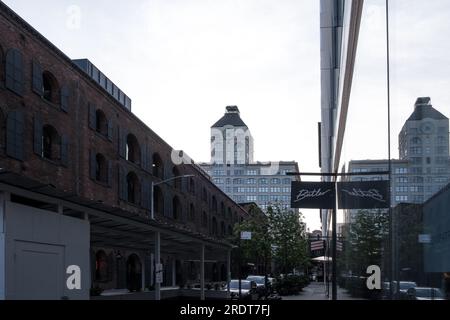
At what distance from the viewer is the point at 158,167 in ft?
192

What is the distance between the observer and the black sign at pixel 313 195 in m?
13.0

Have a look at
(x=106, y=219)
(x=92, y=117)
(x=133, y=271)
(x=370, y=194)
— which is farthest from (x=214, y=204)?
(x=370, y=194)

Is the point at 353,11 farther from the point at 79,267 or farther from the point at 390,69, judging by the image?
the point at 79,267

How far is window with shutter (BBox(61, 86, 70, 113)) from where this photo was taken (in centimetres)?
3669

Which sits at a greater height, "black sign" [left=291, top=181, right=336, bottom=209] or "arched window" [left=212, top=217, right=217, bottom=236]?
"black sign" [left=291, top=181, right=336, bottom=209]

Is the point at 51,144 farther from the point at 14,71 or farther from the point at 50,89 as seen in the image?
the point at 14,71

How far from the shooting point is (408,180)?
4406 mm

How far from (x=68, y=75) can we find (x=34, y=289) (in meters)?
28.9

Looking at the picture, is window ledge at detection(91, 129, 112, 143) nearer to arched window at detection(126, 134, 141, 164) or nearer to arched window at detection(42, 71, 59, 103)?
arched window at detection(42, 71, 59, 103)

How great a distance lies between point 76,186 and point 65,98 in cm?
536

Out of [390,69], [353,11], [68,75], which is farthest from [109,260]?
[390,69]

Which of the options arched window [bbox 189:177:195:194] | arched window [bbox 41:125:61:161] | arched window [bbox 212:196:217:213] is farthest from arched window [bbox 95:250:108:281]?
arched window [bbox 212:196:217:213]

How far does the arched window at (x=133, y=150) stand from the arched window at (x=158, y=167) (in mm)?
5853

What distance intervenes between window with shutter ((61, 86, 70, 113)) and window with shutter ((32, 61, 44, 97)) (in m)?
2.90
